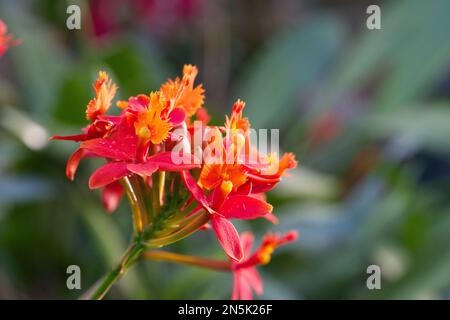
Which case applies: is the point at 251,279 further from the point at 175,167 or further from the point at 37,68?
the point at 37,68

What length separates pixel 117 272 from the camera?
391mm

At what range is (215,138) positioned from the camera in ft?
1.30

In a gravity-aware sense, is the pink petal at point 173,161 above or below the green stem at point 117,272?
above

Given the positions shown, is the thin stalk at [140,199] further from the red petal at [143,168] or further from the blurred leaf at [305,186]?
the blurred leaf at [305,186]

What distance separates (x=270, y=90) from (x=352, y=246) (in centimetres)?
44

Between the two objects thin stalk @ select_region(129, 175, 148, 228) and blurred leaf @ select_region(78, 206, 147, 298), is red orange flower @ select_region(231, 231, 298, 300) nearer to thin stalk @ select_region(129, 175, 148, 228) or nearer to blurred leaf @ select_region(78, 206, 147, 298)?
thin stalk @ select_region(129, 175, 148, 228)

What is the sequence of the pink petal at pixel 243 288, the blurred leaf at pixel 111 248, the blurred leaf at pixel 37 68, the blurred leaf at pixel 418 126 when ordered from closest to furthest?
the pink petal at pixel 243 288
the blurred leaf at pixel 111 248
the blurred leaf at pixel 418 126
the blurred leaf at pixel 37 68

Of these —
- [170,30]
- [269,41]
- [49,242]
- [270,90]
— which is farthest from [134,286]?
[170,30]

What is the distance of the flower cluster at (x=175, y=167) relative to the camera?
1.26 feet

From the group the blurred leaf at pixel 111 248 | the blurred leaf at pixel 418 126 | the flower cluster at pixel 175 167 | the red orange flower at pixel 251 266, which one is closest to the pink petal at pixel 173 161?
the flower cluster at pixel 175 167

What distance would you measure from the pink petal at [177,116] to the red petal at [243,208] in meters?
0.06
